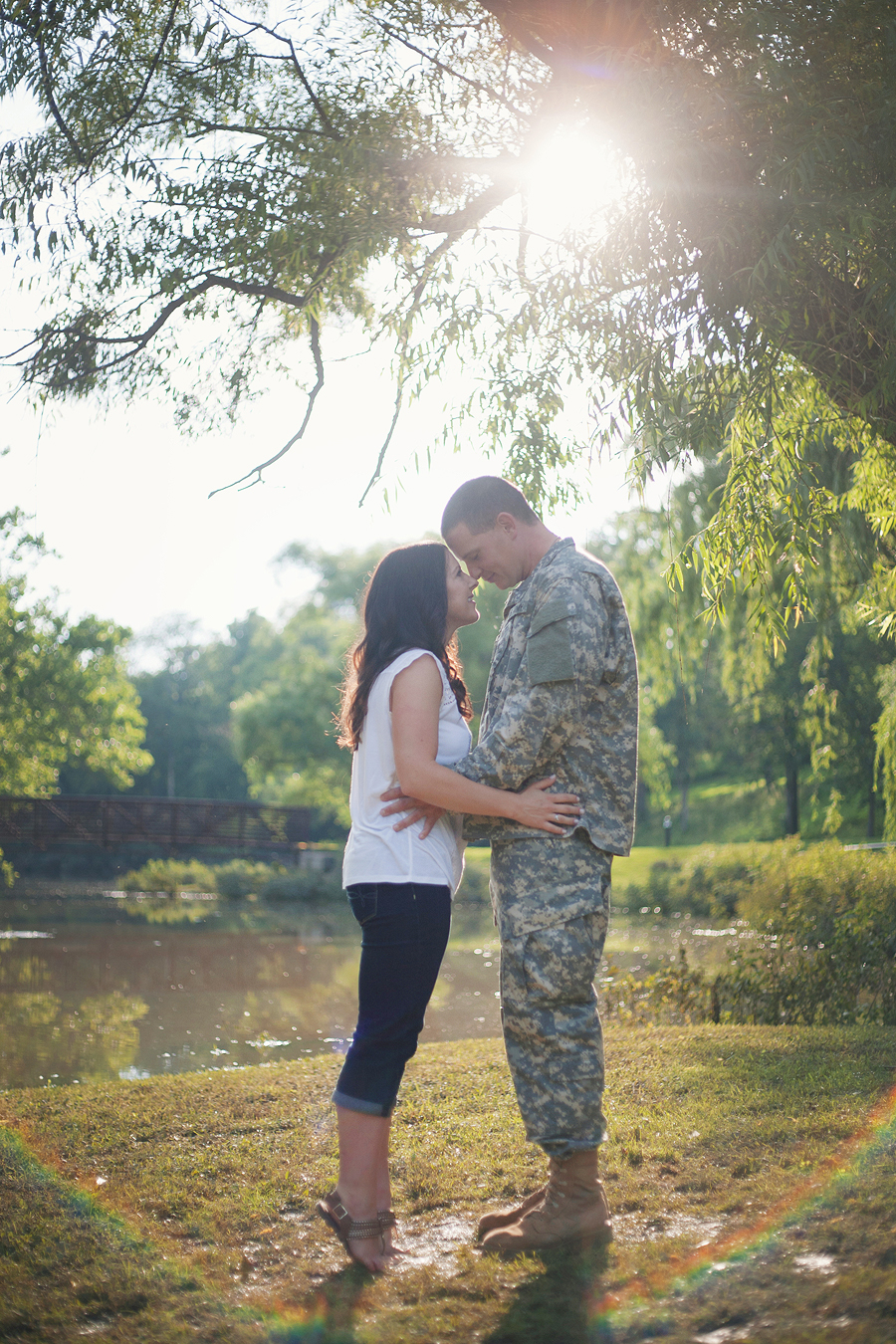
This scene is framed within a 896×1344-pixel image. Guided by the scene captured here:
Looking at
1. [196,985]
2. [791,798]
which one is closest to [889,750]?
[196,985]

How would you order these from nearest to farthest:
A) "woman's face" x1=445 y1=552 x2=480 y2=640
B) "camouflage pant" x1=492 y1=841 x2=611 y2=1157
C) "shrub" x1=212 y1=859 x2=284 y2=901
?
"camouflage pant" x1=492 y1=841 x2=611 y2=1157, "woman's face" x1=445 y1=552 x2=480 y2=640, "shrub" x1=212 y1=859 x2=284 y2=901

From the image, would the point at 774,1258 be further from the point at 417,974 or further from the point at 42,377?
the point at 42,377

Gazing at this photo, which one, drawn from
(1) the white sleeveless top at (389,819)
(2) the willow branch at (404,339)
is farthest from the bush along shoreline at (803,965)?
(1) the white sleeveless top at (389,819)

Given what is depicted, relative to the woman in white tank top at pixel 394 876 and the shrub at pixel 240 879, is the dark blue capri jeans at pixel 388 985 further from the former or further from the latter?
the shrub at pixel 240 879

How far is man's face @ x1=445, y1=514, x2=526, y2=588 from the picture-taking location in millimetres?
3172

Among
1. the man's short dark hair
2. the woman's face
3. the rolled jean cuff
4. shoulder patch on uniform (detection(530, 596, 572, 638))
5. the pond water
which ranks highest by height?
the man's short dark hair

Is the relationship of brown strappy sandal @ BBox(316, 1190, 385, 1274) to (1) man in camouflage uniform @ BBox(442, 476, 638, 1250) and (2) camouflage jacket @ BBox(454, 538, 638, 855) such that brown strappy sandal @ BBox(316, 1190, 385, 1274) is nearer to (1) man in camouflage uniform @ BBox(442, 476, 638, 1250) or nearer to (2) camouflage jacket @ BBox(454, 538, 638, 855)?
(1) man in camouflage uniform @ BBox(442, 476, 638, 1250)

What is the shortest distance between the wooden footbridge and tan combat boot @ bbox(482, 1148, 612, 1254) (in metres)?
28.5

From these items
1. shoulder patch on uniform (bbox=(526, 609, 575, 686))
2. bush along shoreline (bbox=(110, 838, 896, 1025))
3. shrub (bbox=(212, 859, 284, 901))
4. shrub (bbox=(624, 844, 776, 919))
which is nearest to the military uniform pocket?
shoulder patch on uniform (bbox=(526, 609, 575, 686))

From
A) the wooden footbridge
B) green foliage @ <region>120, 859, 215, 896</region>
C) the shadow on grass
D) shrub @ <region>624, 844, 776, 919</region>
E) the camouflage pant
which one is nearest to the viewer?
the shadow on grass

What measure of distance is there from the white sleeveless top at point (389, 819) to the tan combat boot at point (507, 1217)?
931 mm

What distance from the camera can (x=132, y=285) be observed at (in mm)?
6336

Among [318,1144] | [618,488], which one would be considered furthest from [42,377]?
[318,1144]

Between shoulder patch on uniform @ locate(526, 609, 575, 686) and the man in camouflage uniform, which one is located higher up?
shoulder patch on uniform @ locate(526, 609, 575, 686)
